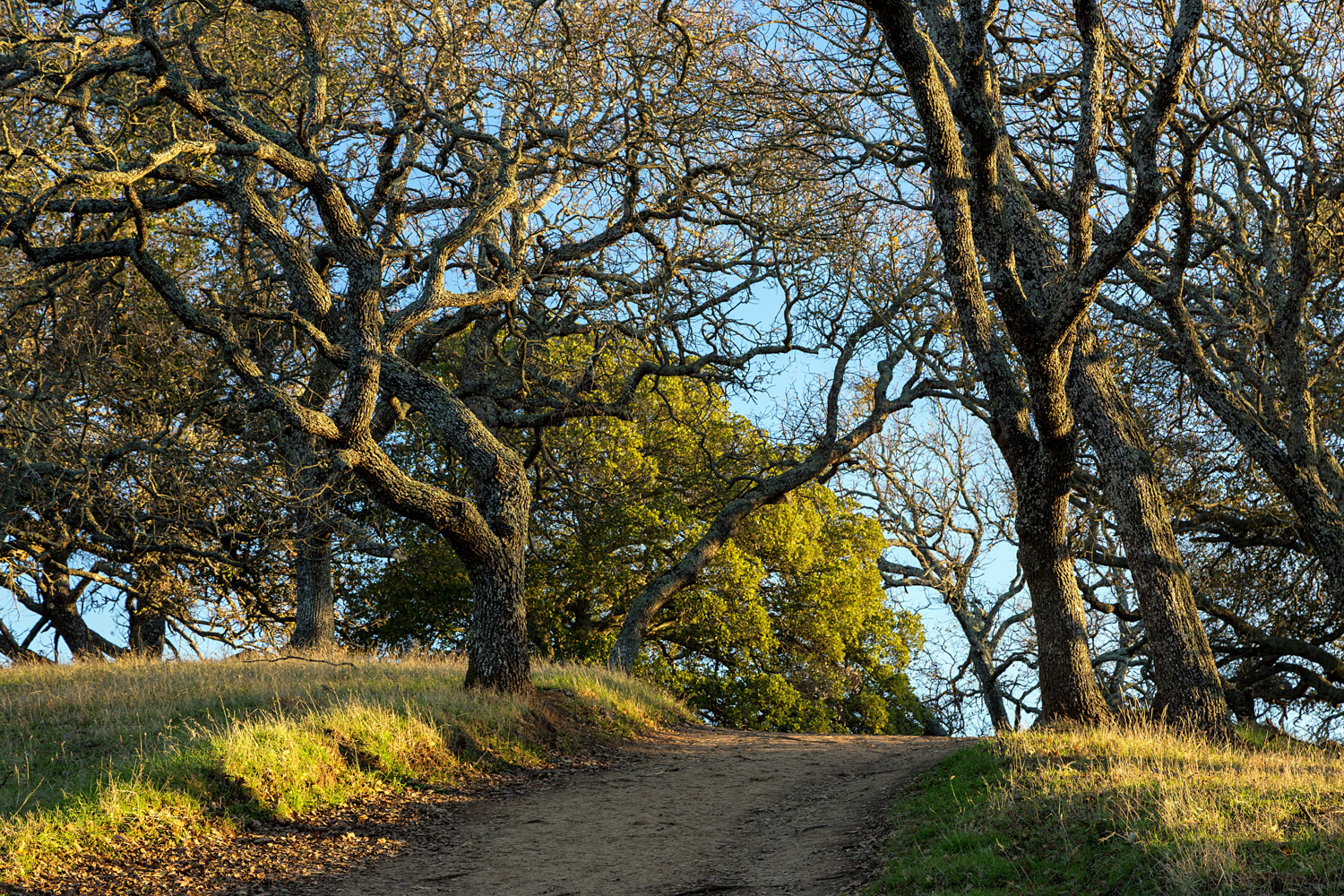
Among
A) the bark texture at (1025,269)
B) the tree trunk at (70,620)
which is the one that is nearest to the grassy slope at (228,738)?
the tree trunk at (70,620)

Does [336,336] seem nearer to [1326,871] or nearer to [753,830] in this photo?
[753,830]

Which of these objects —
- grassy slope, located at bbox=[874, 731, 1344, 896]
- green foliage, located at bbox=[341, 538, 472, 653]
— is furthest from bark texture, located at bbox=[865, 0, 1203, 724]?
green foliage, located at bbox=[341, 538, 472, 653]

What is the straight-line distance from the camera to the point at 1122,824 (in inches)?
241

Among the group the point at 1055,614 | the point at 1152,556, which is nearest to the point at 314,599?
the point at 1055,614

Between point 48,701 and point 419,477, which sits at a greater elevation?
point 419,477

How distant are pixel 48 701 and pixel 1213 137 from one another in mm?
18204

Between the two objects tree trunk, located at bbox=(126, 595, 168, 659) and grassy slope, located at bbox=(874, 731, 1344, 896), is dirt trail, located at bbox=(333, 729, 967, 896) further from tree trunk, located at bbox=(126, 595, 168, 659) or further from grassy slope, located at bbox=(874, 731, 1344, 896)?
tree trunk, located at bbox=(126, 595, 168, 659)

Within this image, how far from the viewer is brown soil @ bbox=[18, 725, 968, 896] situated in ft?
23.5

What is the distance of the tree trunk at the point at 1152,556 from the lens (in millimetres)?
10828

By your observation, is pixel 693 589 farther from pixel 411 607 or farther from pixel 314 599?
pixel 314 599

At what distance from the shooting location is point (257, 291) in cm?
1576

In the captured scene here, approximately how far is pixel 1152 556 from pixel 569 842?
7484 mm

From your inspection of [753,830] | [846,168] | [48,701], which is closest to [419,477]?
[48,701]

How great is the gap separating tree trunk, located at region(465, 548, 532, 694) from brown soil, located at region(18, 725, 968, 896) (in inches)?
54.5
